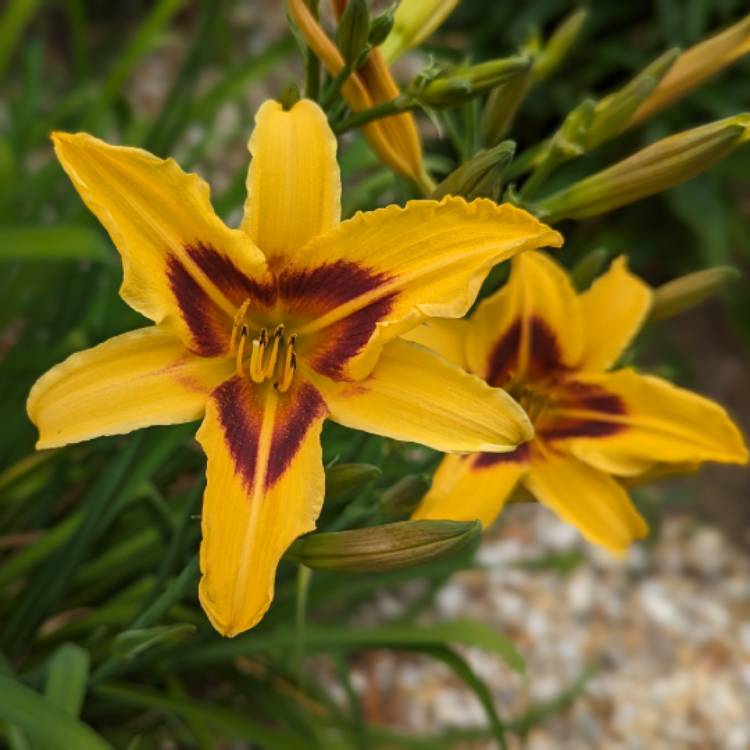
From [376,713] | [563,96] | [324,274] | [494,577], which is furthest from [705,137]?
[563,96]

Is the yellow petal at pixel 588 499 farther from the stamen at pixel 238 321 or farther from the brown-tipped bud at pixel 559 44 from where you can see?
the brown-tipped bud at pixel 559 44

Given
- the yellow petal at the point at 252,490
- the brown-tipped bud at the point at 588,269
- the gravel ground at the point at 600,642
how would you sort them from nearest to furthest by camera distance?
the yellow petal at the point at 252,490
the brown-tipped bud at the point at 588,269
the gravel ground at the point at 600,642

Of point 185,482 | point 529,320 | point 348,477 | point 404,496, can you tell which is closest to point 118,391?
point 348,477

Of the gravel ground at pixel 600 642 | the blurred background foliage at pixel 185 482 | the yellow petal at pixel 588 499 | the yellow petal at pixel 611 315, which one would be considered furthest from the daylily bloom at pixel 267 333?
the gravel ground at pixel 600 642

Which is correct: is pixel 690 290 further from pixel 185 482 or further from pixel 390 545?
pixel 185 482

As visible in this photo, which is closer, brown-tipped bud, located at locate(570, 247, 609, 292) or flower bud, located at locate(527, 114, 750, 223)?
flower bud, located at locate(527, 114, 750, 223)

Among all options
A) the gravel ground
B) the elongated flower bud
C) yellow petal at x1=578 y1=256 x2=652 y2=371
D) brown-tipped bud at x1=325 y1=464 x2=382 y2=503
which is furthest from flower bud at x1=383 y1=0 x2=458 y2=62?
the gravel ground

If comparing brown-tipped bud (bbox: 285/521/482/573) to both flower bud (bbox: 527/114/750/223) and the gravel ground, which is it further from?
the gravel ground
